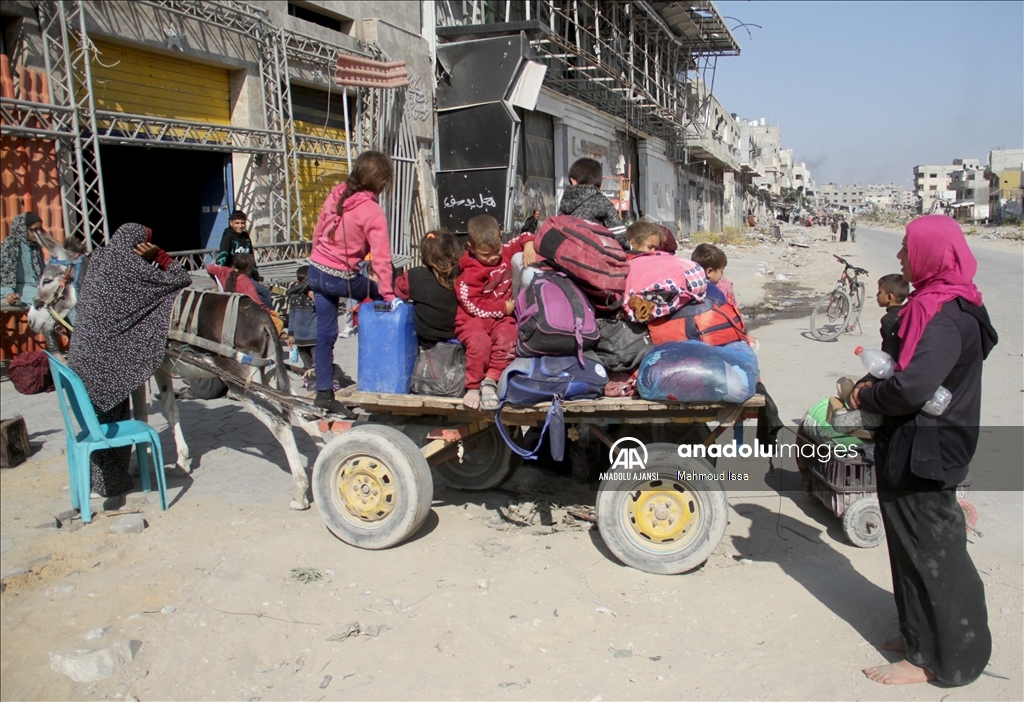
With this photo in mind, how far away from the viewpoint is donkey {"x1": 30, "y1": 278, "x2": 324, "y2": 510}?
5.15 metres

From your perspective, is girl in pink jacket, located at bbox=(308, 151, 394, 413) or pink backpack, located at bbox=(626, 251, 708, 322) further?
girl in pink jacket, located at bbox=(308, 151, 394, 413)

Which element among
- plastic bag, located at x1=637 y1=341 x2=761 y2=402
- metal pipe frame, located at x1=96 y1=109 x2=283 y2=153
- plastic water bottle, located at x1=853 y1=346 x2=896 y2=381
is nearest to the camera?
plastic water bottle, located at x1=853 y1=346 x2=896 y2=381

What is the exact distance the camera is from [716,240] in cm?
3189

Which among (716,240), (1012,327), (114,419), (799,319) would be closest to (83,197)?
(114,419)

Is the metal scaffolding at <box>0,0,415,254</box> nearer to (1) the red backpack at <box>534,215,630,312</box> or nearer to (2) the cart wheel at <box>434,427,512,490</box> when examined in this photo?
(2) the cart wheel at <box>434,427,512,490</box>

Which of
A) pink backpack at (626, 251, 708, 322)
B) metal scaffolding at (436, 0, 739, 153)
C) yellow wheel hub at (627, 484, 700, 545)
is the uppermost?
metal scaffolding at (436, 0, 739, 153)

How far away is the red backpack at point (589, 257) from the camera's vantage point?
3979 millimetres

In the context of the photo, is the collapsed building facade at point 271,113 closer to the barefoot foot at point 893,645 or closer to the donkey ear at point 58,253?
the donkey ear at point 58,253

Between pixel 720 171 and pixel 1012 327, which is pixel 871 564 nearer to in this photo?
pixel 1012 327

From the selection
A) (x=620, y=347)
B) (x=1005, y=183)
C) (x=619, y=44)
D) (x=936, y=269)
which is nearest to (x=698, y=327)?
(x=620, y=347)

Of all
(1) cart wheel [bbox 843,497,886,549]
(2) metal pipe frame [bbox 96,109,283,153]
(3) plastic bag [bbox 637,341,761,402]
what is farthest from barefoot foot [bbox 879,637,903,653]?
(2) metal pipe frame [bbox 96,109,283,153]

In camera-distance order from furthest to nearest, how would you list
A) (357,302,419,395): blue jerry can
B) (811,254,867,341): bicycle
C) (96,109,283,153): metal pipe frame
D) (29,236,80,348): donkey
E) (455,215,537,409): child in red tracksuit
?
(811,254,867,341): bicycle, (96,109,283,153): metal pipe frame, (29,236,80,348): donkey, (357,302,419,395): blue jerry can, (455,215,537,409): child in red tracksuit

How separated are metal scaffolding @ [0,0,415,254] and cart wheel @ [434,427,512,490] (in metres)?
5.87

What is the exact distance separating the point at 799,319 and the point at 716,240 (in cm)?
1943
